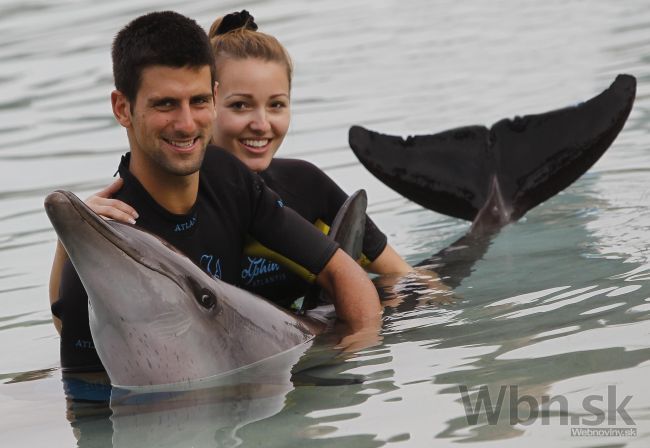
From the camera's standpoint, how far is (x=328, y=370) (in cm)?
502

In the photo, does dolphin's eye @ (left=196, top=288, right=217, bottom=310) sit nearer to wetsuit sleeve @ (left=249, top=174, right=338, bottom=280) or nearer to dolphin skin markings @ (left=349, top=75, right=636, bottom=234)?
wetsuit sleeve @ (left=249, top=174, right=338, bottom=280)

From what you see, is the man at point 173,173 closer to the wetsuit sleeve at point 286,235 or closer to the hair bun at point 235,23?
the wetsuit sleeve at point 286,235

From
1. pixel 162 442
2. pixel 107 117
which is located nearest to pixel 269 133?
pixel 162 442

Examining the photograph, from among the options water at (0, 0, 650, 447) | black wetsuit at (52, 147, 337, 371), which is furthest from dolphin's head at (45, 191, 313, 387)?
black wetsuit at (52, 147, 337, 371)

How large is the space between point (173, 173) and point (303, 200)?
1.44 metres

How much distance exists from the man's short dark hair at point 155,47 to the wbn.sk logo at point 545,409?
174cm

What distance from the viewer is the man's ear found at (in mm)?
5176

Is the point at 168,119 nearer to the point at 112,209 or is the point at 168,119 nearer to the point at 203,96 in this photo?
the point at 203,96

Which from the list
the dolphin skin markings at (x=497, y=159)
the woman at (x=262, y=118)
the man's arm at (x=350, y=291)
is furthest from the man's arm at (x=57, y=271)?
the dolphin skin markings at (x=497, y=159)

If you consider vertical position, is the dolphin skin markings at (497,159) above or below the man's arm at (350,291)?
above

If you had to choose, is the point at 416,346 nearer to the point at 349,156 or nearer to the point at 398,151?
the point at 398,151

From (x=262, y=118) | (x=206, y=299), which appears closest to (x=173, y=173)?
(x=206, y=299)

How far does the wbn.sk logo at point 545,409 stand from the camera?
408 centimetres

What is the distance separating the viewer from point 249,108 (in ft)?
21.5
